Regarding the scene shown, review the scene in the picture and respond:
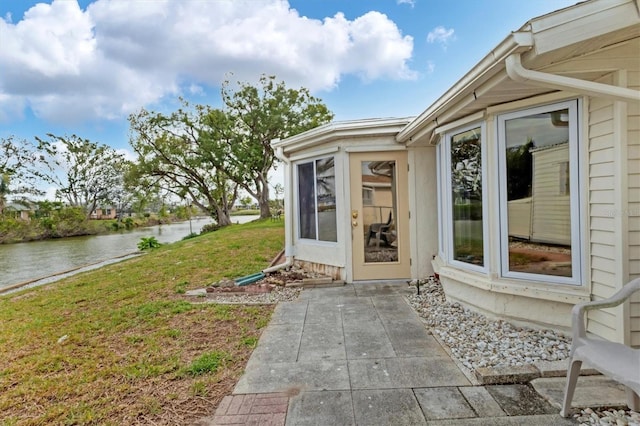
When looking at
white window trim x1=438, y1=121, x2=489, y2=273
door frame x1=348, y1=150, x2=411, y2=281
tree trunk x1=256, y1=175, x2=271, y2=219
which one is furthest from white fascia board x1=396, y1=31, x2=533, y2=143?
tree trunk x1=256, y1=175, x2=271, y2=219

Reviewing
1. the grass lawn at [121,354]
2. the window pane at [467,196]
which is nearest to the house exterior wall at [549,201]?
the window pane at [467,196]

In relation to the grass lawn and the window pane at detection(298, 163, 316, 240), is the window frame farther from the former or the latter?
the grass lawn

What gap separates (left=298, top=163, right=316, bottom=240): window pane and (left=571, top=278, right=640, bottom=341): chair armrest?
414 cm

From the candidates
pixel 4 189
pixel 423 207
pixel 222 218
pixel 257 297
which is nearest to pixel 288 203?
pixel 257 297

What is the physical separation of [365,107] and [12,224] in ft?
81.1

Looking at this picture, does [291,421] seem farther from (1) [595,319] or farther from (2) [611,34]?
(2) [611,34]

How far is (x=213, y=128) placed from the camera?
19719 millimetres

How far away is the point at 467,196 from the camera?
11.9ft

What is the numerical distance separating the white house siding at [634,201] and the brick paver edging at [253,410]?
2.68 meters

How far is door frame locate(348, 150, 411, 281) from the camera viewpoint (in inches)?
196

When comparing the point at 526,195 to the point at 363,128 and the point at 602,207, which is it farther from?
the point at 363,128

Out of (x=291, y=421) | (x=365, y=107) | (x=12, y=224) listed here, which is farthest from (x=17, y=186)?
(x=291, y=421)

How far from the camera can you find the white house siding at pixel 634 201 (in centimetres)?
233

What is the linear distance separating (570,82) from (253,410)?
3.07 meters
